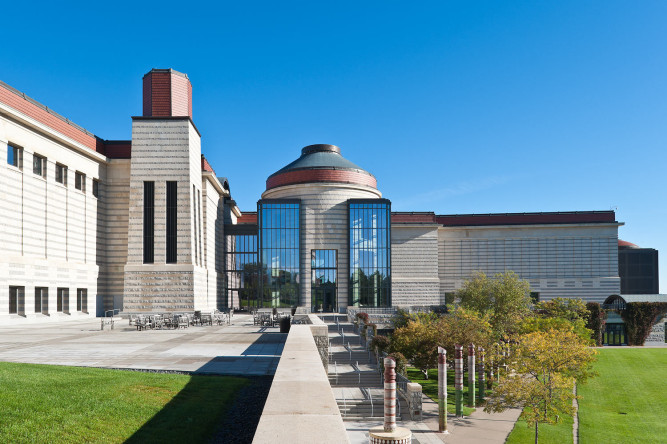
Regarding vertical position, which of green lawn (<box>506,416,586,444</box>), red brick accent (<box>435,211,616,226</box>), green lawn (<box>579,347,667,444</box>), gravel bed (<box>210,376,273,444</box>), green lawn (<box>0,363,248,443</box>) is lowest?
green lawn (<box>579,347,667,444</box>)

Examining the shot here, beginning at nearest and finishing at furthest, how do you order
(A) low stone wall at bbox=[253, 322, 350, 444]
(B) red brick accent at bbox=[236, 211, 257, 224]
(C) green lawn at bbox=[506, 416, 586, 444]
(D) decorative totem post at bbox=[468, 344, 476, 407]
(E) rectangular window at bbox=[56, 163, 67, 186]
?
(A) low stone wall at bbox=[253, 322, 350, 444], (C) green lawn at bbox=[506, 416, 586, 444], (D) decorative totem post at bbox=[468, 344, 476, 407], (E) rectangular window at bbox=[56, 163, 67, 186], (B) red brick accent at bbox=[236, 211, 257, 224]

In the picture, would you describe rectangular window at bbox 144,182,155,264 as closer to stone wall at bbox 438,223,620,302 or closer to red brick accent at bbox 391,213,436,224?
red brick accent at bbox 391,213,436,224

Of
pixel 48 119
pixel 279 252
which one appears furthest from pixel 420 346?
pixel 279 252

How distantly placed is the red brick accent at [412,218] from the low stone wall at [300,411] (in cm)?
6728

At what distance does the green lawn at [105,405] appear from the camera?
11.9 m

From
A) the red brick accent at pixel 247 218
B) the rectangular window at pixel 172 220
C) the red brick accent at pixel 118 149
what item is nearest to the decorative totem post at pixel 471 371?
the rectangular window at pixel 172 220

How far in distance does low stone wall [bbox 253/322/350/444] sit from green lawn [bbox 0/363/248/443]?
3.73m

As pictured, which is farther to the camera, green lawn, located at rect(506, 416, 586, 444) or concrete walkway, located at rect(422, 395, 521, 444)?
green lawn, located at rect(506, 416, 586, 444)

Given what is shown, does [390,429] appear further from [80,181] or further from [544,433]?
[80,181]

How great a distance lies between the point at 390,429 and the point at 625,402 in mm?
20647

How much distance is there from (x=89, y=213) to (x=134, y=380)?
1599 inches

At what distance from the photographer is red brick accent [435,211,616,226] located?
8269cm

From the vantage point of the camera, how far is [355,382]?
2184cm

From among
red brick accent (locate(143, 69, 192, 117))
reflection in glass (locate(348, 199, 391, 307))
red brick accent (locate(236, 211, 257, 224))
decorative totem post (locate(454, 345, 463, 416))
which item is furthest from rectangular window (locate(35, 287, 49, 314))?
red brick accent (locate(236, 211, 257, 224))
